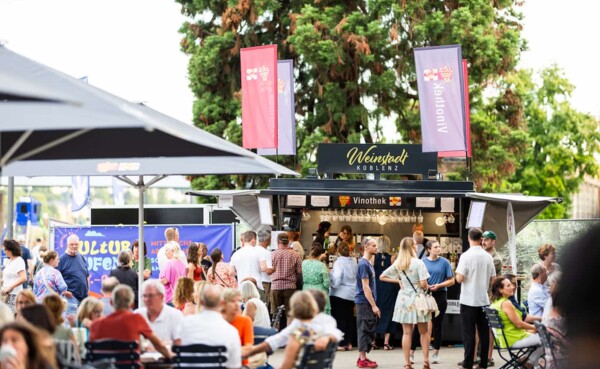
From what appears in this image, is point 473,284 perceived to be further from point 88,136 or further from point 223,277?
point 88,136

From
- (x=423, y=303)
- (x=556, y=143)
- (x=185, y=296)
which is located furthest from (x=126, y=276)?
(x=556, y=143)

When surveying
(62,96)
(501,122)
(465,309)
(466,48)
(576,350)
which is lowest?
(465,309)

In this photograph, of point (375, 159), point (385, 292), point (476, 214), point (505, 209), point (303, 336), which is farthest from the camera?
point (375, 159)

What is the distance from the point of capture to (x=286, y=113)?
2483 centimetres

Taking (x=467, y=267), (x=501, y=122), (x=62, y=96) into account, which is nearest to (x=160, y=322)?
(x=62, y=96)

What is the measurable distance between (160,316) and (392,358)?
7414mm

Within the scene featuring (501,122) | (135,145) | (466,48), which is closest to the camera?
(135,145)

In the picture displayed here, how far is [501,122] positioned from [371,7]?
19.0 feet

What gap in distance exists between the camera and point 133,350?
25.7ft

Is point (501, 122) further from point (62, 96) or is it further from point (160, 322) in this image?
point (62, 96)

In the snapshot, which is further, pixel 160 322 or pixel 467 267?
pixel 467 267

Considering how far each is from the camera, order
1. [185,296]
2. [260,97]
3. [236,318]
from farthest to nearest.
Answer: [260,97]
[185,296]
[236,318]

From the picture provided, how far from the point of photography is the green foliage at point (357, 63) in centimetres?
3128

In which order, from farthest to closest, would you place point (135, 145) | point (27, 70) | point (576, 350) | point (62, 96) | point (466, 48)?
point (466, 48)
point (135, 145)
point (27, 70)
point (62, 96)
point (576, 350)
